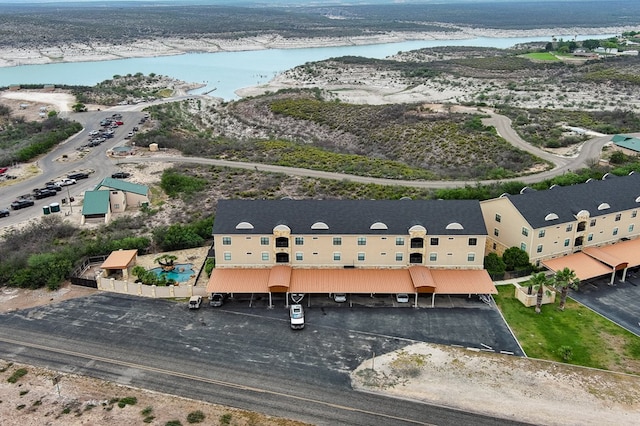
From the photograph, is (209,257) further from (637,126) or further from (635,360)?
(637,126)

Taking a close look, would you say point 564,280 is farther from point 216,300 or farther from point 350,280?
point 216,300

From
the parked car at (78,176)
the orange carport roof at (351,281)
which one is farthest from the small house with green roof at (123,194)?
the orange carport roof at (351,281)

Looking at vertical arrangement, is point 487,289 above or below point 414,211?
below

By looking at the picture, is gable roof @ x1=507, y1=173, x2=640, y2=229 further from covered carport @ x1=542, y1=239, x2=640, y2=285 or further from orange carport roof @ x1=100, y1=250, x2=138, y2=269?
orange carport roof @ x1=100, y1=250, x2=138, y2=269

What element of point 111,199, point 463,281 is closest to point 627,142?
point 463,281

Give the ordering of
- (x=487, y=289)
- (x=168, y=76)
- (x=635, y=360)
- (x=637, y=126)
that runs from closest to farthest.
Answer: (x=635, y=360)
(x=487, y=289)
(x=637, y=126)
(x=168, y=76)

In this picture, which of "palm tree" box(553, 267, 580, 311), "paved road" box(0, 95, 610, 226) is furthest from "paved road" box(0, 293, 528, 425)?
"paved road" box(0, 95, 610, 226)

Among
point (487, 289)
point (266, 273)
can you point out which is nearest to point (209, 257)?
point (266, 273)
